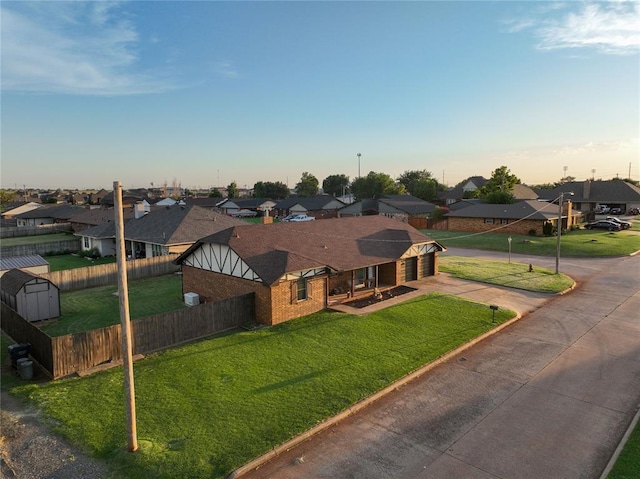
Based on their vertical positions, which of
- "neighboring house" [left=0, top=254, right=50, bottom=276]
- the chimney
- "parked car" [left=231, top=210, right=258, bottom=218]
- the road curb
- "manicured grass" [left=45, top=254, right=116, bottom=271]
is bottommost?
the road curb

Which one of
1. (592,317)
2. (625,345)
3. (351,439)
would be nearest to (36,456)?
(351,439)

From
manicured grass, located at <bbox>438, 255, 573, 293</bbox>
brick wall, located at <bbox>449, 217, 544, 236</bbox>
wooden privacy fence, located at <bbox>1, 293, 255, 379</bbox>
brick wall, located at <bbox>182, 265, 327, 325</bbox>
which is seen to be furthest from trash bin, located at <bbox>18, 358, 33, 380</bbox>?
brick wall, located at <bbox>449, 217, 544, 236</bbox>

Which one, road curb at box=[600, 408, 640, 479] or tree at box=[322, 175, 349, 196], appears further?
tree at box=[322, 175, 349, 196]

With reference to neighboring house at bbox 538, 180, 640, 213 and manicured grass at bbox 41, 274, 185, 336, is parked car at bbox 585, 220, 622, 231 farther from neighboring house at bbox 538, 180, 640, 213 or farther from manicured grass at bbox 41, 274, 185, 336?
manicured grass at bbox 41, 274, 185, 336

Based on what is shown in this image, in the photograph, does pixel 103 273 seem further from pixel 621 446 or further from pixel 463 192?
pixel 463 192

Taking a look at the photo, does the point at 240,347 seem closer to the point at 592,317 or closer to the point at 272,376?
the point at 272,376
